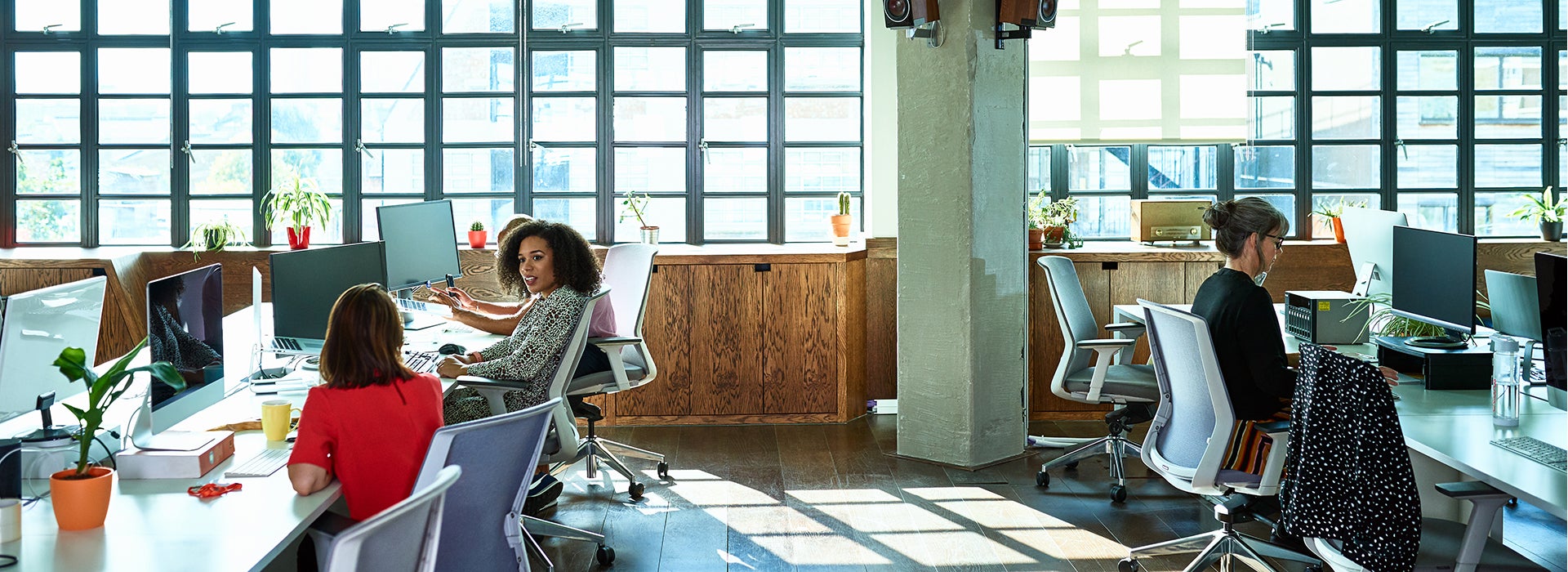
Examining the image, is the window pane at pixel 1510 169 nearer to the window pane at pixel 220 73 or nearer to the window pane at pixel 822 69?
the window pane at pixel 822 69

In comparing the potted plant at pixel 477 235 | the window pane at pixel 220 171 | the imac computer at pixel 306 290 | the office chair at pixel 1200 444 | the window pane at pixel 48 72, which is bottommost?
the office chair at pixel 1200 444

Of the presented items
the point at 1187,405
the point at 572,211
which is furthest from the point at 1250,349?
the point at 572,211

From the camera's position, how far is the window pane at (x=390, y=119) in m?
6.93

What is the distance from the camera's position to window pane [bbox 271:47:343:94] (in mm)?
6887

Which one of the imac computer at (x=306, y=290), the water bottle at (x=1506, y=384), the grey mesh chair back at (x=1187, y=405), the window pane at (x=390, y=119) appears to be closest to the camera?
the water bottle at (x=1506, y=384)

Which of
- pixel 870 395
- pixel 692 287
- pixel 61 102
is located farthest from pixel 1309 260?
pixel 61 102

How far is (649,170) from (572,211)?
498mm

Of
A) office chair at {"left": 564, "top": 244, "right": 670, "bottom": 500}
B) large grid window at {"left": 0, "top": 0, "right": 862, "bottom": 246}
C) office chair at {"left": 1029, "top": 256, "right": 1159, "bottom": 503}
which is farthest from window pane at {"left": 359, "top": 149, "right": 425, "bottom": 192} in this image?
office chair at {"left": 1029, "top": 256, "right": 1159, "bottom": 503}

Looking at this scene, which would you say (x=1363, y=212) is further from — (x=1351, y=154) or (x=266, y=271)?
(x=266, y=271)

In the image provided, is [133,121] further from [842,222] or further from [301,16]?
[842,222]

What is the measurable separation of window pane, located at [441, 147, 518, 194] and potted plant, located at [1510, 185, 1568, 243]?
5808 millimetres

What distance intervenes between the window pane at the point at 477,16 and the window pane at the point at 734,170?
1.34m

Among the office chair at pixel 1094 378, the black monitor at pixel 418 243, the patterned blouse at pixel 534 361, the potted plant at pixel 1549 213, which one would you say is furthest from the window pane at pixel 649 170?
the potted plant at pixel 1549 213

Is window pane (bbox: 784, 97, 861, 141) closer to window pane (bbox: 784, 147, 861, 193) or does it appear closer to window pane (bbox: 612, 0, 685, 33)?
window pane (bbox: 784, 147, 861, 193)
